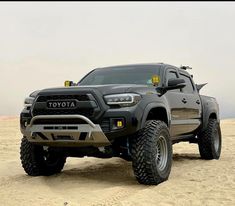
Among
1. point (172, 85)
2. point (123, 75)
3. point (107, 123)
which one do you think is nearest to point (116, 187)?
point (107, 123)

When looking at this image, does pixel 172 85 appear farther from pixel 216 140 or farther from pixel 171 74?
pixel 216 140

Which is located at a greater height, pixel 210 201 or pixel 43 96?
pixel 43 96

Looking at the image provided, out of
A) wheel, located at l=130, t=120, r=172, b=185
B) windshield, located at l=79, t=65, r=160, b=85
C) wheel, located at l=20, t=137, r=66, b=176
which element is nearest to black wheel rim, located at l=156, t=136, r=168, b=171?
wheel, located at l=130, t=120, r=172, b=185

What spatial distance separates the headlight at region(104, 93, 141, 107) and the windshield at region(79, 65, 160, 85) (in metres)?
1.19

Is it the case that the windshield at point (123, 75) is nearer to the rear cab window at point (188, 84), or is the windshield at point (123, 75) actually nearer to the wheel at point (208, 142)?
the rear cab window at point (188, 84)

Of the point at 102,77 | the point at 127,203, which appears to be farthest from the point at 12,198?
the point at 102,77

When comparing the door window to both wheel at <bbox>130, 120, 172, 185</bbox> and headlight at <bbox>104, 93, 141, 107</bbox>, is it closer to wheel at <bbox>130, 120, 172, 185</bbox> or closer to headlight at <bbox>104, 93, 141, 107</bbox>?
wheel at <bbox>130, 120, 172, 185</bbox>

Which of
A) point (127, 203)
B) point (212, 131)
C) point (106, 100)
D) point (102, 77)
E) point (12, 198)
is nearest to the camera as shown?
point (127, 203)

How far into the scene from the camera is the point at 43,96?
20.1 feet

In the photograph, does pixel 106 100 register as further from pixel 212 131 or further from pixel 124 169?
pixel 212 131

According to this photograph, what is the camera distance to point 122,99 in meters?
5.75

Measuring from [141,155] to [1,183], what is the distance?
2294 millimetres

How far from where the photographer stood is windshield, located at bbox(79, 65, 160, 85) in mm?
7074

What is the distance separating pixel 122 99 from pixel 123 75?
1.60 meters
